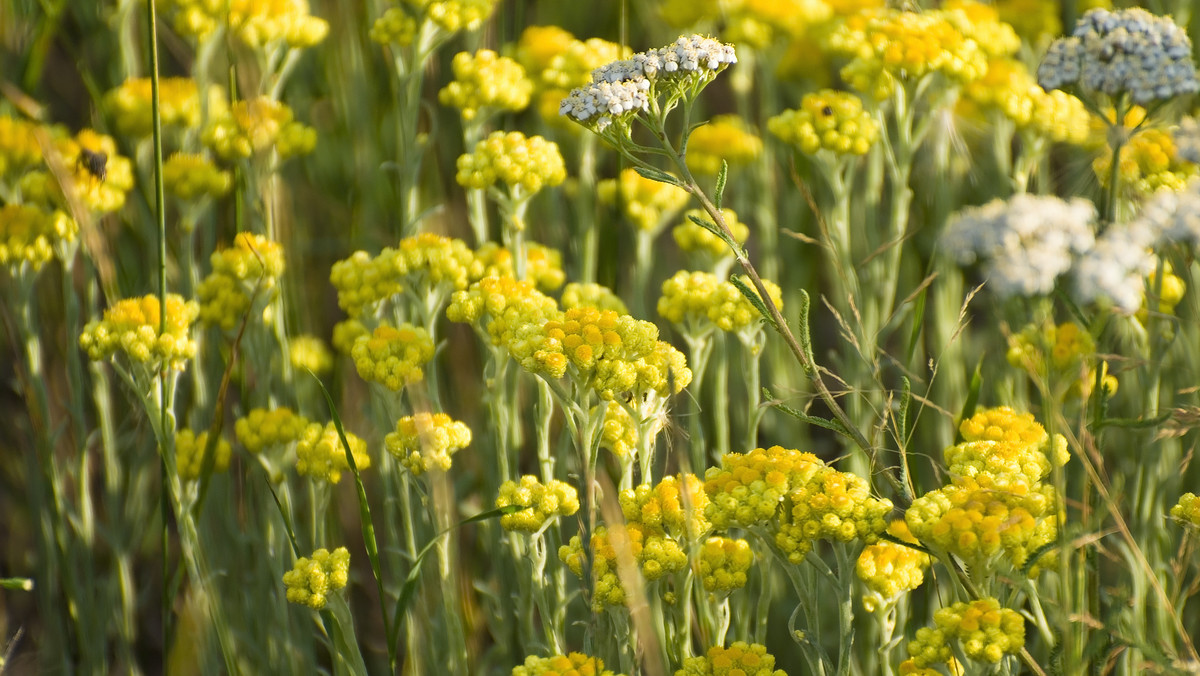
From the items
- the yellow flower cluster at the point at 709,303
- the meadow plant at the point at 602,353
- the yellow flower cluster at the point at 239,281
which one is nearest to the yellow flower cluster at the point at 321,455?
the meadow plant at the point at 602,353

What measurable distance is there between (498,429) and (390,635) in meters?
0.39

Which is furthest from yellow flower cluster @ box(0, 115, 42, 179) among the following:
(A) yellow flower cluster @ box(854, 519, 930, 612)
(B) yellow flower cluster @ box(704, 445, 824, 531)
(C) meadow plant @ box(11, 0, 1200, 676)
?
(A) yellow flower cluster @ box(854, 519, 930, 612)

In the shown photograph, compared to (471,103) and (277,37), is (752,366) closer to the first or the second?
(471,103)

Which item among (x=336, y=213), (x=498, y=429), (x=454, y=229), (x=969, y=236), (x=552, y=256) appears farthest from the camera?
(x=336, y=213)

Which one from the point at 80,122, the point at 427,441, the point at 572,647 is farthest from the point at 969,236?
the point at 80,122

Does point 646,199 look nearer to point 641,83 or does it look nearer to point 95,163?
point 641,83

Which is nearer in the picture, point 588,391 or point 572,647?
point 588,391

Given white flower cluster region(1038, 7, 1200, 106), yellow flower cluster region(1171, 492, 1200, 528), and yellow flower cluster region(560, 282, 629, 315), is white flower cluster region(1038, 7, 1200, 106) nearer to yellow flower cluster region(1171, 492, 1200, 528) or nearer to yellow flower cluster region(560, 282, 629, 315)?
yellow flower cluster region(1171, 492, 1200, 528)

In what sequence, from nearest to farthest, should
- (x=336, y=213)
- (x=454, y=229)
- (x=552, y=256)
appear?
1. (x=552, y=256)
2. (x=454, y=229)
3. (x=336, y=213)

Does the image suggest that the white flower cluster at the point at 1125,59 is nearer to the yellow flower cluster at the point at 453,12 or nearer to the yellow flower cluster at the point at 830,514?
the yellow flower cluster at the point at 830,514

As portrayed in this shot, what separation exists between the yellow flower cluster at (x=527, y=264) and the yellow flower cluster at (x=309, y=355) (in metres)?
0.41

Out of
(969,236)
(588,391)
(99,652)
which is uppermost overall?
Result: (969,236)

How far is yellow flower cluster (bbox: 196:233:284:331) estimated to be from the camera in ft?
5.44

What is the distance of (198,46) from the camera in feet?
6.40
